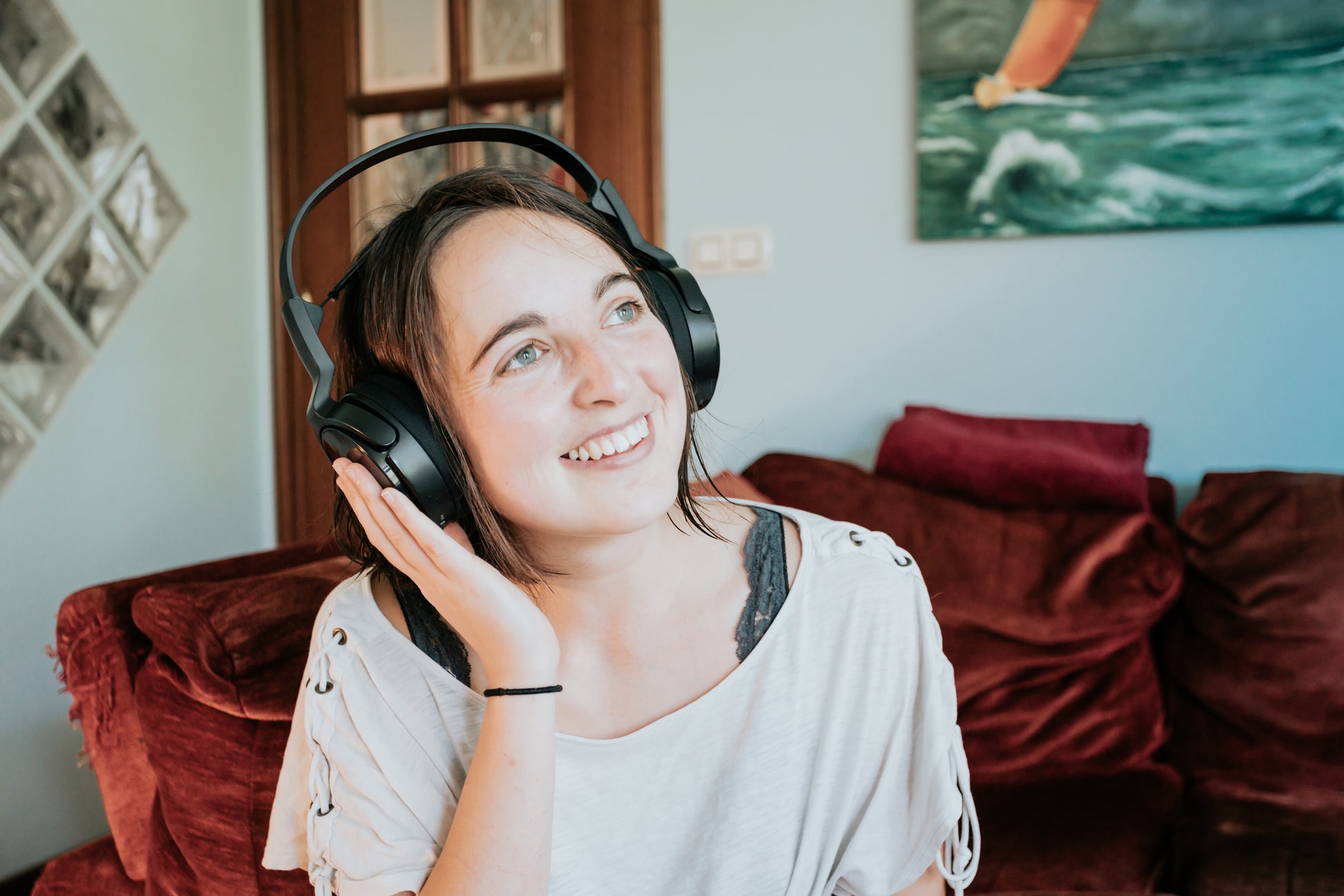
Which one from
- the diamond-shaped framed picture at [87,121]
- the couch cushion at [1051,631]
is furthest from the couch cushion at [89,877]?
the diamond-shaped framed picture at [87,121]

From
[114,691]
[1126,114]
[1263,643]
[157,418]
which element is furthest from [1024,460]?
[157,418]

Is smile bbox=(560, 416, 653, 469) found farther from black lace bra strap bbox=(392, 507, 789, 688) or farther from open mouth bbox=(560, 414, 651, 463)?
black lace bra strap bbox=(392, 507, 789, 688)

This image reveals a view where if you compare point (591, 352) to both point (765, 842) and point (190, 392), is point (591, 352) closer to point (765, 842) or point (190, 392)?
point (765, 842)

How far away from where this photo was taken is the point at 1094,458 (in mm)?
1709

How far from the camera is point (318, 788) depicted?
837 millimetres

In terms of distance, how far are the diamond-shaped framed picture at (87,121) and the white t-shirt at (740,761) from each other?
1599mm

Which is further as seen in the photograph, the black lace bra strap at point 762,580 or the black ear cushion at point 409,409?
the black lace bra strap at point 762,580

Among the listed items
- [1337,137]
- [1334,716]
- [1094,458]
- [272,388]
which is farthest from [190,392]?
[1337,137]

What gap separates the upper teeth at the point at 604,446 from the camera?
802mm

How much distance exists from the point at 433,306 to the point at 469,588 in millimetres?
274

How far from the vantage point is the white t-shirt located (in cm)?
86

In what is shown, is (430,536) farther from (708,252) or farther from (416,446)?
(708,252)

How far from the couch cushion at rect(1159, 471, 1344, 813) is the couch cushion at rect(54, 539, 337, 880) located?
64.0 inches

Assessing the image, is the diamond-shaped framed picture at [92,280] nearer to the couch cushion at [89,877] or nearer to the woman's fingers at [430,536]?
the couch cushion at [89,877]
